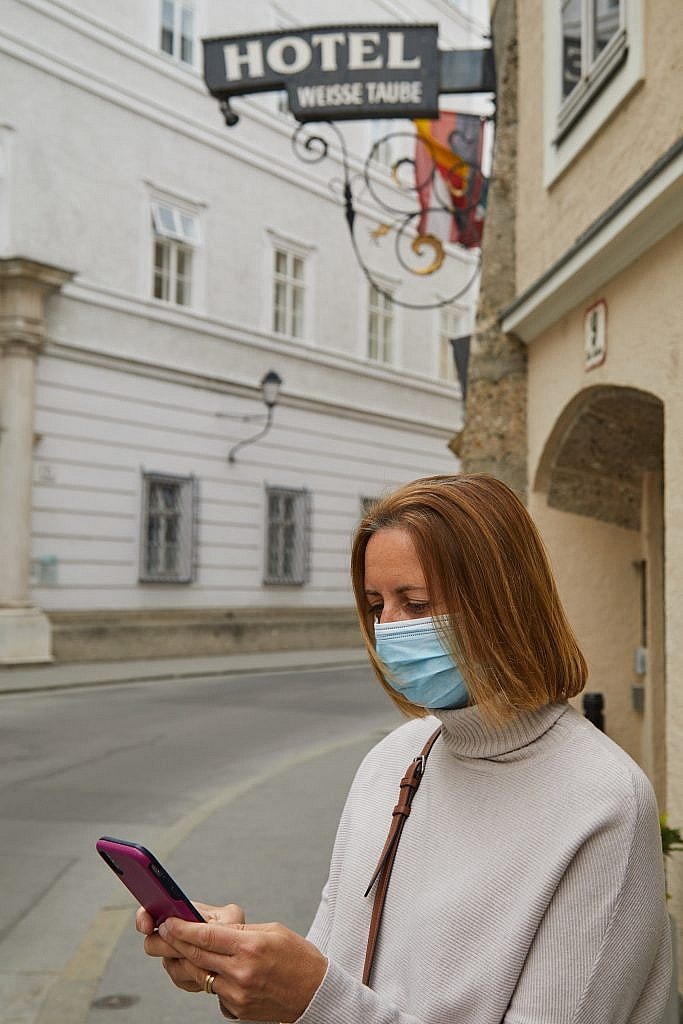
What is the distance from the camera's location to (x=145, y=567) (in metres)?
20.8

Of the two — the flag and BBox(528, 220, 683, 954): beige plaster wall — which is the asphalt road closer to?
BBox(528, 220, 683, 954): beige plaster wall

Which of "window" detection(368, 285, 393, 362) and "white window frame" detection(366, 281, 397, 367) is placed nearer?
"white window frame" detection(366, 281, 397, 367)

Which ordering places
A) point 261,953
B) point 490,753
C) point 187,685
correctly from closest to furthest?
point 261,953 < point 490,753 < point 187,685

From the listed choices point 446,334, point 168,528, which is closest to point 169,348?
point 168,528

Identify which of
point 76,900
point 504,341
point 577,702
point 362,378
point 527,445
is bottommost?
point 76,900

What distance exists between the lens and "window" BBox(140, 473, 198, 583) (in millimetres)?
20875

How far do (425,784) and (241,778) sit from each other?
8014 mm

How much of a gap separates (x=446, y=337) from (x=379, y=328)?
2.89 m

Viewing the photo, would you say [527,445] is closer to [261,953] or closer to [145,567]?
[261,953]

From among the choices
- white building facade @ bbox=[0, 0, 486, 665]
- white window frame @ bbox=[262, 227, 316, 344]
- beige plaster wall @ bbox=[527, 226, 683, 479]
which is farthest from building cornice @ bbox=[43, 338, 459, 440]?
beige plaster wall @ bbox=[527, 226, 683, 479]

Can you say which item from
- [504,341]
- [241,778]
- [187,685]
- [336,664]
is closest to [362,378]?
[336,664]

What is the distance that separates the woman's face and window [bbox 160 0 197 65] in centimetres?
2159

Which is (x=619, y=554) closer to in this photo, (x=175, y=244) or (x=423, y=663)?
(x=423, y=663)

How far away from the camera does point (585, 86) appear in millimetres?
5770
